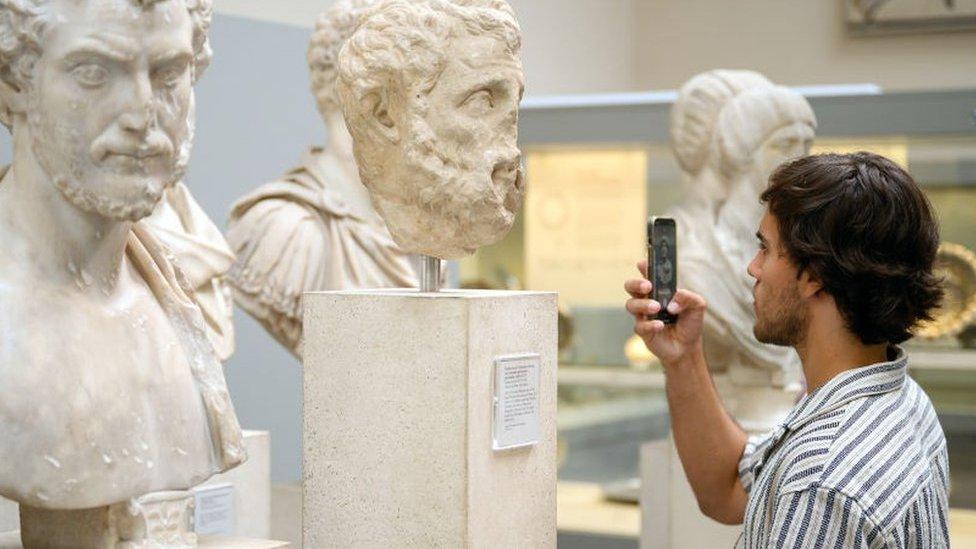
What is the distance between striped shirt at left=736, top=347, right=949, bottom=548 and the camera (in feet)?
9.84

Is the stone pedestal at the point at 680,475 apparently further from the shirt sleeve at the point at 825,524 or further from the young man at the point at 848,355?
the shirt sleeve at the point at 825,524

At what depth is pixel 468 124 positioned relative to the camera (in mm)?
3803

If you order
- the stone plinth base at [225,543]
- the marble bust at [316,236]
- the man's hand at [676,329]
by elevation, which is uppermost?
the marble bust at [316,236]

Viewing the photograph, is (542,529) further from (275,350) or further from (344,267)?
(275,350)

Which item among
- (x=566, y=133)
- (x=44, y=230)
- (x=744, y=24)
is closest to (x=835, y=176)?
(x=44, y=230)

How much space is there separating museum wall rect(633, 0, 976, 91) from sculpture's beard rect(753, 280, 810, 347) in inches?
282

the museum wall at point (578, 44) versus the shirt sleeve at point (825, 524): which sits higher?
the museum wall at point (578, 44)

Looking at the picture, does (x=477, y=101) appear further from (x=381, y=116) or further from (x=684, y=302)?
(x=684, y=302)

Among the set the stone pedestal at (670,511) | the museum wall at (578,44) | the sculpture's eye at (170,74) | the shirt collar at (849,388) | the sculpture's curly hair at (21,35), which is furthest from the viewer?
the museum wall at (578,44)

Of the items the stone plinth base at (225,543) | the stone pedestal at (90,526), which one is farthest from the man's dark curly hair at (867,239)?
the stone pedestal at (90,526)

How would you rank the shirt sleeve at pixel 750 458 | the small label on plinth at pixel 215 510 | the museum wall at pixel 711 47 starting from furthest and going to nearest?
the museum wall at pixel 711 47 → the small label on plinth at pixel 215 510 → the shirt sleeve at pixel 750 458

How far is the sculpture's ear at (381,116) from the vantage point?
3830 millimetres

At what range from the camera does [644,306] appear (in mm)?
3852

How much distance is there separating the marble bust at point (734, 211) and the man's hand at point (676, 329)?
2467 mm
